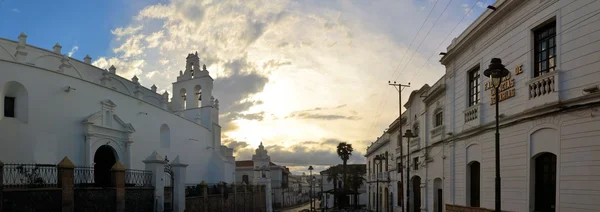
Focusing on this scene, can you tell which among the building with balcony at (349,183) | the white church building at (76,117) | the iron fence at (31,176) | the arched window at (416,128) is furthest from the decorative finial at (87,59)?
the building with balcony at (349,183)

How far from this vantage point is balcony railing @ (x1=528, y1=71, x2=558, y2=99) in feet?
34.0

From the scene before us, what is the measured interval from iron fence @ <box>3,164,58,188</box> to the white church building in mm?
1998

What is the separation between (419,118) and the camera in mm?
25031

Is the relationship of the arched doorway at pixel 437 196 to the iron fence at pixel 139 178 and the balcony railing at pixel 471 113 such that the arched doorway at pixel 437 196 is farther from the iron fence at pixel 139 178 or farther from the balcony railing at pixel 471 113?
the iron fence at pixel 139 178

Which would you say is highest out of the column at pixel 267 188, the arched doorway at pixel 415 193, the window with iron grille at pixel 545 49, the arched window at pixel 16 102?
the window with iron grille at pixel 545 49

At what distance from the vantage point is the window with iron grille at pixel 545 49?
10914 millimetres

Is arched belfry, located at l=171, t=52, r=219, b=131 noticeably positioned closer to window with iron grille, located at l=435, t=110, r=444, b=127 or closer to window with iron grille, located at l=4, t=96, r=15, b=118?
window with iron grille, located at l=4, t=96, r=15, b=118

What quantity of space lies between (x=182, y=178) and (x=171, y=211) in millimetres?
1616

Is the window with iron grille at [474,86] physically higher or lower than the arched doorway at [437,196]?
higher

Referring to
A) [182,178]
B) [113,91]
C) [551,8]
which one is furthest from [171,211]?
[551,8]

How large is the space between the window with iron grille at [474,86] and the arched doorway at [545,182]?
175 inches

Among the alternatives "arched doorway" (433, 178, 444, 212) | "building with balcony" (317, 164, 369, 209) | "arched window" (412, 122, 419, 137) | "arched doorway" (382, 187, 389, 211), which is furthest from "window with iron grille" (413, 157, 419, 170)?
"building with balcony" (317, 164, 369, 209)

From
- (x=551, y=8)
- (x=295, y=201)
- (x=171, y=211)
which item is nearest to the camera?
(x=551, y=8)

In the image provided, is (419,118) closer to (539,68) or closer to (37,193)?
(539,68)
